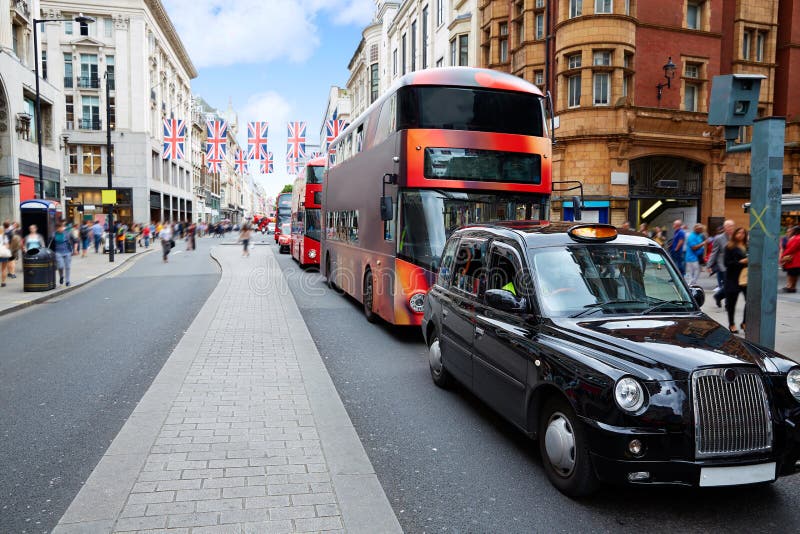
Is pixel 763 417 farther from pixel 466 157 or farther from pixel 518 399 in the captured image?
pixel 466 157

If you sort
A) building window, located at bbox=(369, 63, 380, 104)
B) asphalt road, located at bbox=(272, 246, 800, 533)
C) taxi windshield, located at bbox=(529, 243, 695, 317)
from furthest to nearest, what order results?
1. building window, located at bbox=(369, 63, 380, 104)
2. taxi windshield, located at bbox=(529, 243, 695, 317)
3. asphalt road, located at bbox=(272, 246, 800, 533)

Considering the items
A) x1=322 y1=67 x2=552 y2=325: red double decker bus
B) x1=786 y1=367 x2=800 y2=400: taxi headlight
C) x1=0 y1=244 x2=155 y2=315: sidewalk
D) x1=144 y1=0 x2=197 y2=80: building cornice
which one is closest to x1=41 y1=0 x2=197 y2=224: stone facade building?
x1=144 y1=0 x2=197 y2=80: building cornice

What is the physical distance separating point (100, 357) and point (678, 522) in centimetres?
725

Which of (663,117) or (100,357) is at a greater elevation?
(663,117)

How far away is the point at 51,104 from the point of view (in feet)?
110

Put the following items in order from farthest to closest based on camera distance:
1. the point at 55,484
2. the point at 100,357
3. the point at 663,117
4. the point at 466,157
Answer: the point at 663,117 < the point at 466,157 < the point at 100,357 < the point at 55,484

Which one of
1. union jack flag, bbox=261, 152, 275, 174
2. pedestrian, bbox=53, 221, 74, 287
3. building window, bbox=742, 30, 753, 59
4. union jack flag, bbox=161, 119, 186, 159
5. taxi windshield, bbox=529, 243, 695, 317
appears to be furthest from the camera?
union jack flag, bbox=161, 119, 186, 159

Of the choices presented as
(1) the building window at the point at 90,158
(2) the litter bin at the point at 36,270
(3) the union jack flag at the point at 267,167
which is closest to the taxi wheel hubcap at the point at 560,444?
(2) the litter bin at the point at 36,270

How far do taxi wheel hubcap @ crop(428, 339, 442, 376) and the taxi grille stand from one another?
131 inches

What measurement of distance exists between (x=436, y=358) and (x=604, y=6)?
22.6 metres

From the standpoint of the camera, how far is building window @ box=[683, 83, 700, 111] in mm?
26625

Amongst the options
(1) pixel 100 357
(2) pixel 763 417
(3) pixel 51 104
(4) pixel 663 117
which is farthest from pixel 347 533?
(3) pixel 51 104

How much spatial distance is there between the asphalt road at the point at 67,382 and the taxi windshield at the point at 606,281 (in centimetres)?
361

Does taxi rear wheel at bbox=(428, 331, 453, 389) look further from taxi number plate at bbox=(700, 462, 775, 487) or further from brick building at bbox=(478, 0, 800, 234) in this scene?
brick building at bbox=(478, 0, 800, 234)
